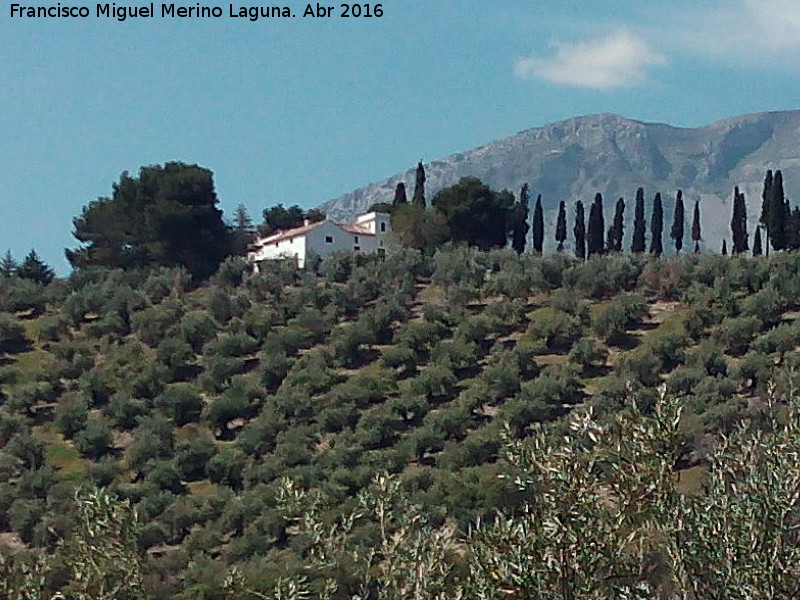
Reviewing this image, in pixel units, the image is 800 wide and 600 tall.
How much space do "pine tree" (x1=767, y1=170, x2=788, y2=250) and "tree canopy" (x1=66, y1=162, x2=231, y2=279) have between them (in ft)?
77.5

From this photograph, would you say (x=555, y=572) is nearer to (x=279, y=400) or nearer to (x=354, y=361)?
(x=279, y=400)

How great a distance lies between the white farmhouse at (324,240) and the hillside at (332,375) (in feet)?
25.0

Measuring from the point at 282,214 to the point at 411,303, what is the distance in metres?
29.6

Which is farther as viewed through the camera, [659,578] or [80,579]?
[659,578]

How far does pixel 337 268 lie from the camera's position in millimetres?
53781

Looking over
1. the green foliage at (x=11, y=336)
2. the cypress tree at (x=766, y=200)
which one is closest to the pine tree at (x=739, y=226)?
the cypress tree at (x=766, y=200)

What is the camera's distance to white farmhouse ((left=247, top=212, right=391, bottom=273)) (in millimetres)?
62688

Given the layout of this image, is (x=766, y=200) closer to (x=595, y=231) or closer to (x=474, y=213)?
(x=595, y=231)

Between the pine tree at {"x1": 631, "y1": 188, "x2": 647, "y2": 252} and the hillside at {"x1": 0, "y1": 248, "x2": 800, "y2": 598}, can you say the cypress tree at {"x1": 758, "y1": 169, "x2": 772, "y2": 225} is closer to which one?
the pine tree at {"x1": 631, "y1": 188, "x2": 647, "y2": 252}

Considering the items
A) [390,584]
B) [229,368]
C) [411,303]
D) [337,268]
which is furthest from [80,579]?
[337,268]

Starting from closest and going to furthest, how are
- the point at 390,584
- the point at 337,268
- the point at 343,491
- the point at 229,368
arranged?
the point at 390,584 < the point at 343,491 < the point at 229,368 < the point at 337,268

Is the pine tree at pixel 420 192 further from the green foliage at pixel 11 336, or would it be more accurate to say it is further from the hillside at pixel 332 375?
the green foliage at pixel 11 336

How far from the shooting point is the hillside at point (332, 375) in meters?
30.4

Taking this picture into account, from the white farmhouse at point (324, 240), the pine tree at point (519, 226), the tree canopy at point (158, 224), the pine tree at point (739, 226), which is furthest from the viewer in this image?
the pine tree at point (519, 226)
